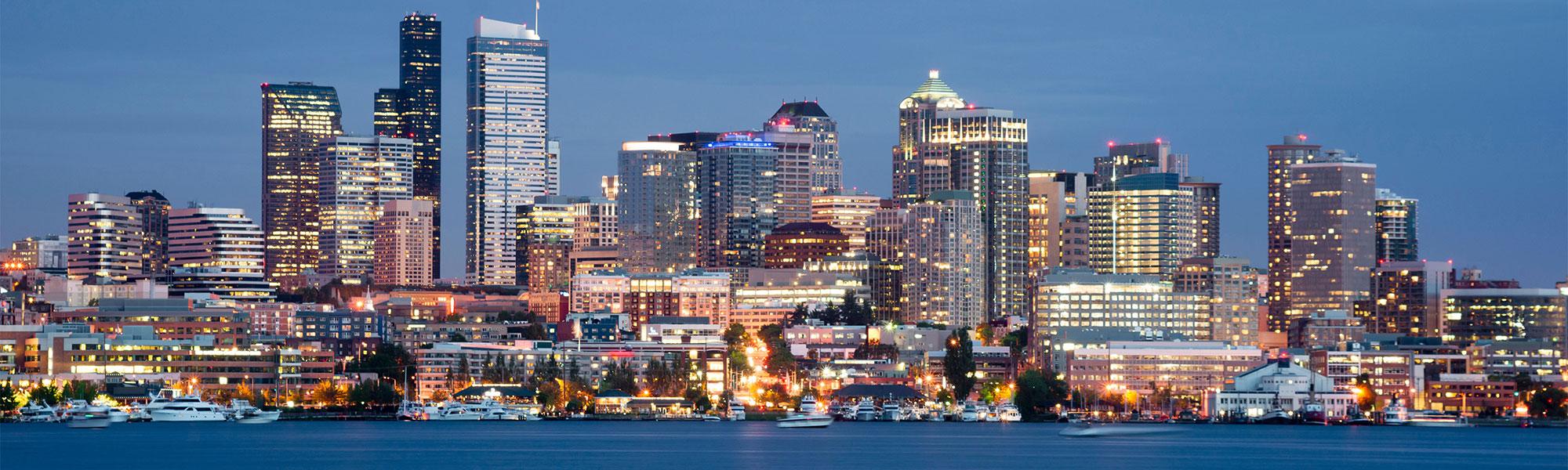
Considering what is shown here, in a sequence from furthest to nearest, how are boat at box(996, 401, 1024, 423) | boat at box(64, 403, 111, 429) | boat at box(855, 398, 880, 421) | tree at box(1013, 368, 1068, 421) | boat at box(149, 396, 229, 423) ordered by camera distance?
1. boat at box(855, 398, 880, 421)
2. tree at box(1013, 368, 1068, 421)
3. boat at box(996, 401, 1024, 423)
4. boat at box(149, 396, 229, 423)
5. boat at box(64, 403, 111, 429)

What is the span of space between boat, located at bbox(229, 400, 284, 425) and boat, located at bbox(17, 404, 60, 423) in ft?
37.1

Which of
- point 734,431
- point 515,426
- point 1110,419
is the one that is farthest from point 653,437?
point 1110,419

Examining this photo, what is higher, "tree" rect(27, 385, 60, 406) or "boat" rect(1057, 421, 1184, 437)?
"tree" rect(27, 385, 60, 406)

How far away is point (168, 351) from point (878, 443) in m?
63.4

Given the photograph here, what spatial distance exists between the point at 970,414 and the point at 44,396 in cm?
6397

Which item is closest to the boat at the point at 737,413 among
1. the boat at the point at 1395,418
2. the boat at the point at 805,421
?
the boat at the point at 805,421

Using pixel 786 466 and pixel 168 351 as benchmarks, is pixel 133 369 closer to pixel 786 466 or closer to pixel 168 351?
→ pixel 168 351

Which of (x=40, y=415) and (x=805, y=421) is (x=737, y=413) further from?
(x=40, y=415)

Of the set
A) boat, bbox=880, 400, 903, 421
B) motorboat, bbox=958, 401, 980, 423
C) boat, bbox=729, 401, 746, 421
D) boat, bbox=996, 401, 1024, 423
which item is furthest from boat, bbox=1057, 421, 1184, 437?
boat, bbox=729, 401, 746, 421

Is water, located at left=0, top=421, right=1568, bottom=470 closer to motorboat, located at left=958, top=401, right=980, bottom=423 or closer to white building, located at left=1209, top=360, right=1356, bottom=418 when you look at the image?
motorboat, located at left=958, top=401, right=980, bottom=423

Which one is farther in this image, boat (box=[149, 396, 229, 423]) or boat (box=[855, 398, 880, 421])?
boat (box=[855, 398, 880, 421])

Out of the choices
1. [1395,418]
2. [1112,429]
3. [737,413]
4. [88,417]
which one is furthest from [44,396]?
[1395,418]

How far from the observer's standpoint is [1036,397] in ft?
633

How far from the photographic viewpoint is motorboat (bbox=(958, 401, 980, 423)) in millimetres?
196375
